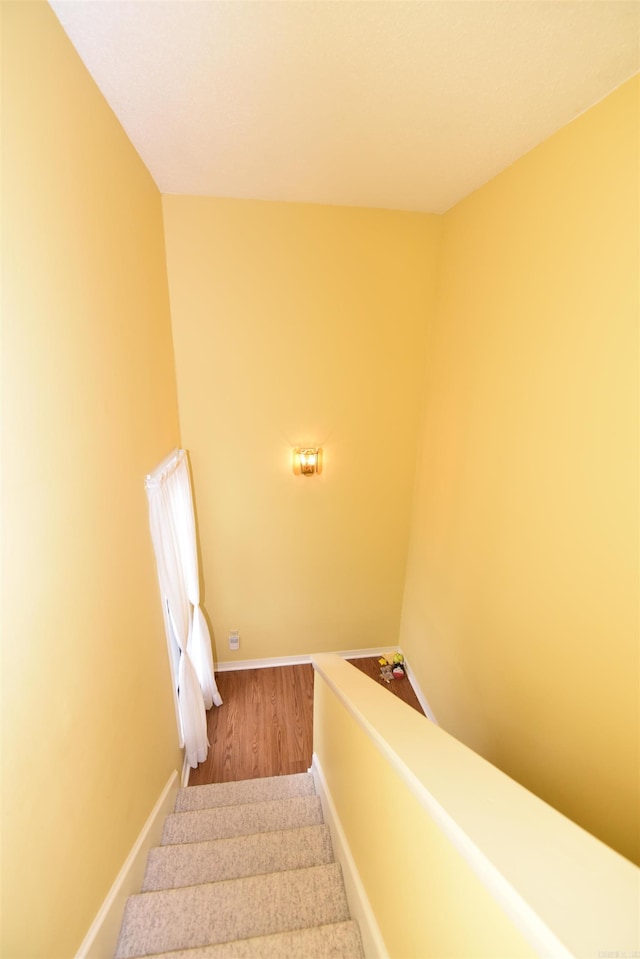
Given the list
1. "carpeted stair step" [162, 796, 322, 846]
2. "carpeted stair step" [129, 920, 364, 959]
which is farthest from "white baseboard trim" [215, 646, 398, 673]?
"carpeted stair step" [129, 920, 364, 959]

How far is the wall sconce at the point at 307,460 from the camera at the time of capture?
11.2 ft

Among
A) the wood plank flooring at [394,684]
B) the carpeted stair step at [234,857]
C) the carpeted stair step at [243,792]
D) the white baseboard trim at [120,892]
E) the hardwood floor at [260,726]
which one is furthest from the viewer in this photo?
the wood plank flooring at [394,684]

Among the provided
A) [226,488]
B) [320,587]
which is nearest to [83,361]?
[226,488]

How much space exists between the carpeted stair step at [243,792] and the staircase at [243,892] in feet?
0.68

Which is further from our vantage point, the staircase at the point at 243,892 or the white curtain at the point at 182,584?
the white curtain at the point at 182,584

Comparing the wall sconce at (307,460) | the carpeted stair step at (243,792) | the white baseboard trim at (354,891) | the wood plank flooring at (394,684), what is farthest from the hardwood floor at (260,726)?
the wall sconce at (307,460)

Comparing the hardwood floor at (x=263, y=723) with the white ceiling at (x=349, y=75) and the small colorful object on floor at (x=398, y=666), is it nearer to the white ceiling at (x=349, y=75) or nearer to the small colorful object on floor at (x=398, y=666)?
the small colorful object on floor at (x=398, y=666)

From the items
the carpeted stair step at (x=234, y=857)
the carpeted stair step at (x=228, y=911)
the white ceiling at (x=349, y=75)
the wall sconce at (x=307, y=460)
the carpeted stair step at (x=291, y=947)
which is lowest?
the carpeted stair step at (x=234, y=857)

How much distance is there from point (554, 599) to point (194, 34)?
8.95 ft

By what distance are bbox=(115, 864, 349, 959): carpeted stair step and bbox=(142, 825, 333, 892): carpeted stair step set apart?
20 centimetres

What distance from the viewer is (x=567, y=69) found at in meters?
1.52

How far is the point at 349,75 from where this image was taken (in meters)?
1.59

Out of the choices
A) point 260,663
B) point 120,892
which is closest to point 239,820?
point 120,892

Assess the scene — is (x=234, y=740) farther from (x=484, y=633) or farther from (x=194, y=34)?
(x=194, y=34)
